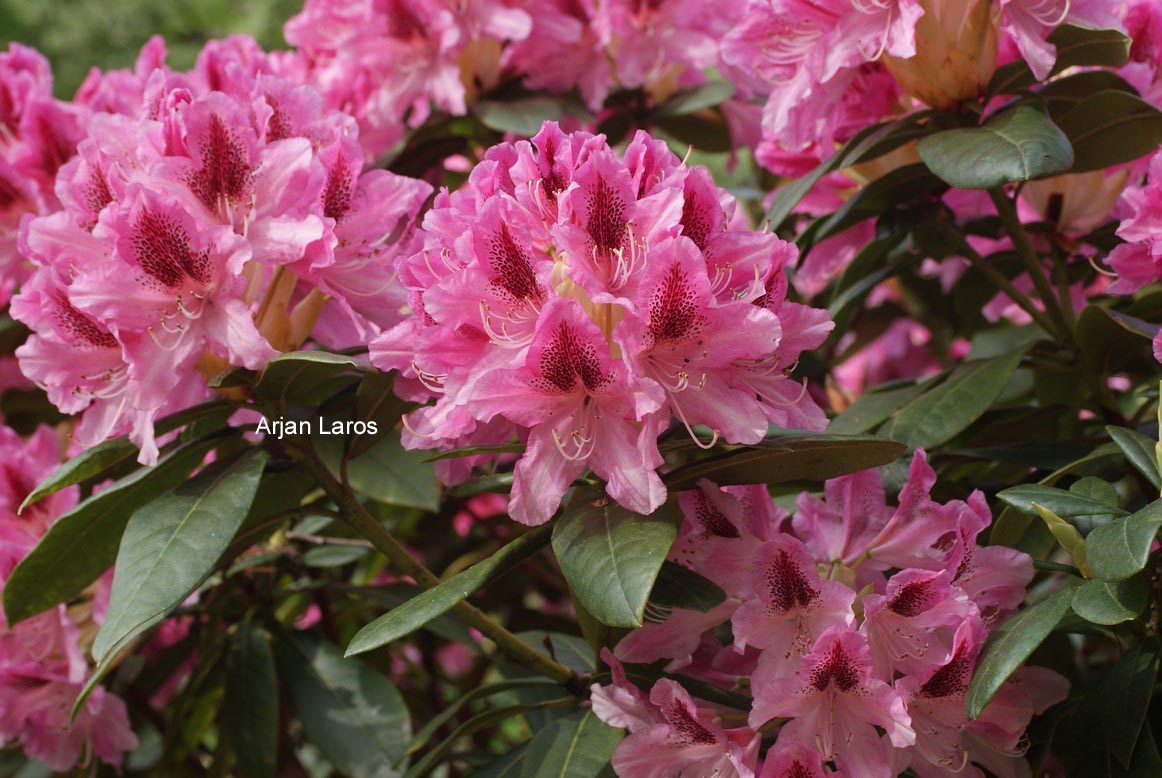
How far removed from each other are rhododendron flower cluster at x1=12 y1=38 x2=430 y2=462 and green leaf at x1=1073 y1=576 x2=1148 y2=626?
0.59 meters

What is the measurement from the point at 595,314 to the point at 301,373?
27 centimetres

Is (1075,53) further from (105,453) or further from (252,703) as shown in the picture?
(252,703)

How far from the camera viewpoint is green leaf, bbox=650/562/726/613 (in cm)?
85

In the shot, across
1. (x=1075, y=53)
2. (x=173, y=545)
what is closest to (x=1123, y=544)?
(x=1075, y=53)

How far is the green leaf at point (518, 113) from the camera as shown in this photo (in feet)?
4.75

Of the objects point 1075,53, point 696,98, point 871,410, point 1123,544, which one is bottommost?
point 871,410

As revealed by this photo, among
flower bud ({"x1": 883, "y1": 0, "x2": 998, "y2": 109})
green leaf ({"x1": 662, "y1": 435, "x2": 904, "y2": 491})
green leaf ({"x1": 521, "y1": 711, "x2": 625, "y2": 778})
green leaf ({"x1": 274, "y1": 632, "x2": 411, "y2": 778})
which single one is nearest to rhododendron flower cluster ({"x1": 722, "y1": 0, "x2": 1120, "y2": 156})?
flower bud ({"x1": 883, "y1": 0, "x2": 998, "y2": 109})

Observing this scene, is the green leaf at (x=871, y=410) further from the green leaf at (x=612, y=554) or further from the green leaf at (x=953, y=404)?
the green leaf at (x=612, y=554)

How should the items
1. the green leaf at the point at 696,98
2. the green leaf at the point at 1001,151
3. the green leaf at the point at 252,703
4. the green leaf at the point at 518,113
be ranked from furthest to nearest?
the green leaf at the point at 696,98 → the green leaf at the point at 518,113 → the green leaf at the point at 252,703 → the green leaf at the point at 1001,151

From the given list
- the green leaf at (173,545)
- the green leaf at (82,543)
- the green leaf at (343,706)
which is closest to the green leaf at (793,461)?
the green leaf at (173,545)

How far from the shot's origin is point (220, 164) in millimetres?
989

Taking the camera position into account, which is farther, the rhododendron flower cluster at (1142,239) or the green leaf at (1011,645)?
the rhododendron flower cluster at (1142,239)

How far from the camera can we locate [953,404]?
1190 mm

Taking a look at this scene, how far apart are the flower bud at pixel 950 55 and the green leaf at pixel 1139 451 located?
0.38m
